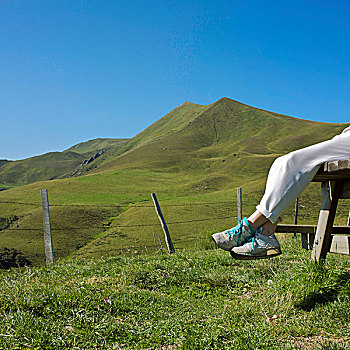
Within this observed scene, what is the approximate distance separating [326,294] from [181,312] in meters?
1.42

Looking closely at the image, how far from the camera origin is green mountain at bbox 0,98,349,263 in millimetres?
16203

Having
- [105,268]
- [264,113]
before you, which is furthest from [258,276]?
[264,113]

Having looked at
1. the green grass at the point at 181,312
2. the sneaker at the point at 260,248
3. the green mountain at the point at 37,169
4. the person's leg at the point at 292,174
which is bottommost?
the green grass at the point at 181,312

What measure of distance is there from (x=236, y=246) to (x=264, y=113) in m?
120

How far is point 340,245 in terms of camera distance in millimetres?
3537

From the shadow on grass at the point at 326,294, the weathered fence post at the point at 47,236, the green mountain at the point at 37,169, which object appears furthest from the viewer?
the green mountain at the point at 37,169

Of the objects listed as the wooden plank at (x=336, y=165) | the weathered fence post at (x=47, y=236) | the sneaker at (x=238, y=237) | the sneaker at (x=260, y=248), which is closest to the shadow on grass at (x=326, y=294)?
the sneaker at (x=260, y=248)

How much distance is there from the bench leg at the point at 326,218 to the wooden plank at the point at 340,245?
0.33 feet

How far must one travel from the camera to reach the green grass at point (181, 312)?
8.32 ft

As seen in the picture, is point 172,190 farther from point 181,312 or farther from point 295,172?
point 295,172

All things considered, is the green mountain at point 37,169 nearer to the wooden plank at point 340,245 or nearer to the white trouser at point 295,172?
the wooden plank at point 340,245

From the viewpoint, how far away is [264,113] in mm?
116750

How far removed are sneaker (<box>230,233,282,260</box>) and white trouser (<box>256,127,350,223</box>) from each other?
199 mm

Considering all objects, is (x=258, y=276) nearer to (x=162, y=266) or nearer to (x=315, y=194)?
(x=162, y=266)
